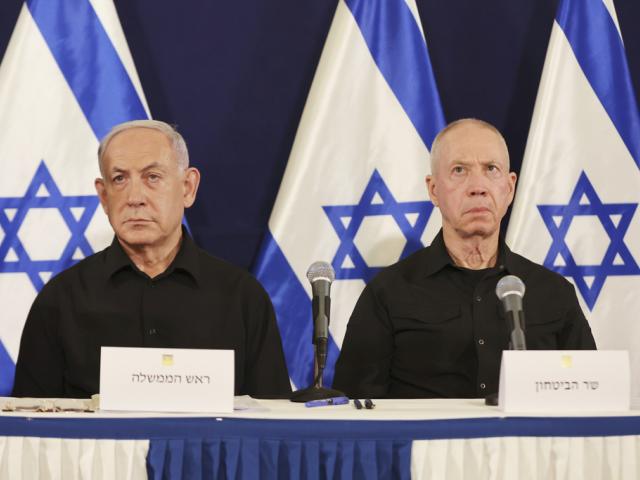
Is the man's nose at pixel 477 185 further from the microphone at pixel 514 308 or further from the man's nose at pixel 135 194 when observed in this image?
the man's nose at pixel 135 194

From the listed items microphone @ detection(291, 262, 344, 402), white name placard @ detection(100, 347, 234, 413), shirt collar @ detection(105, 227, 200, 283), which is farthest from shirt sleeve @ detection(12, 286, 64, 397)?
white name placard @ detection(100, 347, 234, 413)

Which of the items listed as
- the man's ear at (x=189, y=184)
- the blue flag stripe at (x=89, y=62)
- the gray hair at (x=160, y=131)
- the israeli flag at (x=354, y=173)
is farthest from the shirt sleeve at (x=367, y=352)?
the blue flag stripe at (x=89, y=62)

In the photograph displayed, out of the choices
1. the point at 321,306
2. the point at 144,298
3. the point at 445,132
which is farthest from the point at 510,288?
the point at 144,298

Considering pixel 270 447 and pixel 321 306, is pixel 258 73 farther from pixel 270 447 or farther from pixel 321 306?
pixel 270 447

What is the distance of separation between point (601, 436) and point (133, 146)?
1.84 metres

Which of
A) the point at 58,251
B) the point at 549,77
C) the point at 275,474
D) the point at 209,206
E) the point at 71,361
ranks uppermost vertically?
the point at 549,77

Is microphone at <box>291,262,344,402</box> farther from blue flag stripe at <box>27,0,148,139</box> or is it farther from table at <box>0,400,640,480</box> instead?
blue flag stripe at <box>27,0,148,139</box>

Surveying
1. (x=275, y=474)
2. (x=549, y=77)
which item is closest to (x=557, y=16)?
(x=549, y=77)

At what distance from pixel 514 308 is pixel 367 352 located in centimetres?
105

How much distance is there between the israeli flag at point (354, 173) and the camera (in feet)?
12.5

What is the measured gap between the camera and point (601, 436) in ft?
6.88

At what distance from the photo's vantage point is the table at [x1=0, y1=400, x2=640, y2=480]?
80.4 inches

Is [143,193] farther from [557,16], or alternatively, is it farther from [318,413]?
[557,16]

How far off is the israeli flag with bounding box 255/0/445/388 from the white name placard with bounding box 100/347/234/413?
164 centimetres
